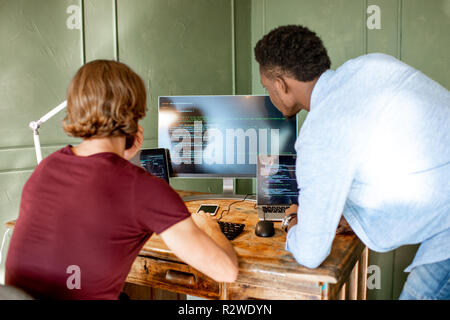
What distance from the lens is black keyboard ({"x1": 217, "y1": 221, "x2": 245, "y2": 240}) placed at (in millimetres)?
1463

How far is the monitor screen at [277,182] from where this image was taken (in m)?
1.86

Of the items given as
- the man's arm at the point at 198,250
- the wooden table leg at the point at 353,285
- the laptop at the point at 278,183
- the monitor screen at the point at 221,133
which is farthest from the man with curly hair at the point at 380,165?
the monitor screen at the point at 221,133

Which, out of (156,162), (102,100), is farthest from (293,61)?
(156,162)

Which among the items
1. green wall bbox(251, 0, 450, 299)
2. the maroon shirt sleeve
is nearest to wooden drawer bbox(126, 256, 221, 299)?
the maroon shirt sleeve

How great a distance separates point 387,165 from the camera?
1035 millimetres

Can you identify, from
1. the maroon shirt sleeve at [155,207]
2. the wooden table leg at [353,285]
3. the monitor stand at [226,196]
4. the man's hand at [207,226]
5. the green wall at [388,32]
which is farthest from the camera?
the green wall at [388,32]

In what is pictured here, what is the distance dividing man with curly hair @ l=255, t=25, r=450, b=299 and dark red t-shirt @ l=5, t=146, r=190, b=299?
386mm

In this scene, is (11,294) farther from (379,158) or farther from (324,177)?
(379,158)

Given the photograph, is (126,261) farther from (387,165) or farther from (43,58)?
(43,58)

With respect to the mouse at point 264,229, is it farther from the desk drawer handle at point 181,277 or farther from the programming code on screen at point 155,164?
the programming code on screen at point 155,164

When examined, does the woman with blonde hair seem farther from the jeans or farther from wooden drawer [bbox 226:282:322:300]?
the jeans

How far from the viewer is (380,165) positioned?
103 cm

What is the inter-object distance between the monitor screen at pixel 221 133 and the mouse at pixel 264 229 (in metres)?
0.61
